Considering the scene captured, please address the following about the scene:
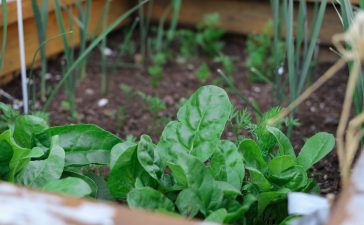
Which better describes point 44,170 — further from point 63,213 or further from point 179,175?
point 63,213

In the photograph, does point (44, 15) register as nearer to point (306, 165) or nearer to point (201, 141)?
point (201, 141)

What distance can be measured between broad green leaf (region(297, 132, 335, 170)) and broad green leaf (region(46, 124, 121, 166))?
379mm

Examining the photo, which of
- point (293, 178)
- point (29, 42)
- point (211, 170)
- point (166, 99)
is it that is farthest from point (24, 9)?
point (293, 178)

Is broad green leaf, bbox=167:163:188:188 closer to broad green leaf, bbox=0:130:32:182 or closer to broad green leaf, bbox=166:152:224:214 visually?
broad green leaf, bbox=166:152:224:214

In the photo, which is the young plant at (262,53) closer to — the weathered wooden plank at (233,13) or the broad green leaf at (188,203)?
the weathered wooden plank at (233,13)

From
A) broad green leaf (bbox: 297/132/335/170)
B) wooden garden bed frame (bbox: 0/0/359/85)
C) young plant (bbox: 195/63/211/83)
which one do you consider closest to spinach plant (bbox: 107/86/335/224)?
broad green leaf (bbox: 297/132/335/170)

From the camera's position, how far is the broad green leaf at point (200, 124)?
1.20 m

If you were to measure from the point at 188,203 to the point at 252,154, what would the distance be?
7.6 inches

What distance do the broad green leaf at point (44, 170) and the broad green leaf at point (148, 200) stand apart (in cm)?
16

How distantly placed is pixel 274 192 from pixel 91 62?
147 cm

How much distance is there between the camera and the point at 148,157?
1142 mm

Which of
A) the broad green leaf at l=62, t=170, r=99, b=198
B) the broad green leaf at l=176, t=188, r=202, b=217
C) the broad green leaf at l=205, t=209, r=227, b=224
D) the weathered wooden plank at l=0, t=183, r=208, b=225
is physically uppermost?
the weathered wooden plank at l=0, t=183, r=208, b=225

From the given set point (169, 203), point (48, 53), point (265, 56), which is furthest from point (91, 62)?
point (169, 203)

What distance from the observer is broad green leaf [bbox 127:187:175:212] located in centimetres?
104
